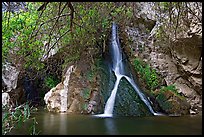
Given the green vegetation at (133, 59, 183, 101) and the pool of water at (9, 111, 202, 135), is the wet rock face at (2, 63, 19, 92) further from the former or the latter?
the green vegetation at (133, 59, 183, 101)

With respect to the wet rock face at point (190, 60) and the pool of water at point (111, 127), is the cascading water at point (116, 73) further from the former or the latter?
the wet rock face at point (190, 60)

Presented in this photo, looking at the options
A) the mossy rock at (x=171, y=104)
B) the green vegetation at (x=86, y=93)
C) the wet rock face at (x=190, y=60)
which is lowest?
the mossy rock at (x=171, y=104)

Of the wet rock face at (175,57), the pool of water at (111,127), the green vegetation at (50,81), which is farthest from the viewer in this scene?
the green vegetation at (50,81)

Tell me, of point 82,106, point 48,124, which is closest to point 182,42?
point 82,106

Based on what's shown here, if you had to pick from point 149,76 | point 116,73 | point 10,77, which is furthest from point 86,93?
point 10,77

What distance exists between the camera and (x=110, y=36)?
11891 millimetres

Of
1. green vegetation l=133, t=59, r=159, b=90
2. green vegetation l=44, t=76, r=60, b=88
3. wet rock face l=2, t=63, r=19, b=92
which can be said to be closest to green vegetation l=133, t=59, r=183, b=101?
green vegetation l=133, t=59, r=159, b=90

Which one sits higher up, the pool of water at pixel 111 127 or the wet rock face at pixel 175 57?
the wet rock face at pixel 175 57

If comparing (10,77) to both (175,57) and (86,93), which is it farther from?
(175,57)

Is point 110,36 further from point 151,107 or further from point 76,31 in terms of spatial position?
point 76,31

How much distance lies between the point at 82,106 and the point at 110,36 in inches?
128

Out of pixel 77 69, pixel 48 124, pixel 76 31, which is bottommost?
pixel 48 124

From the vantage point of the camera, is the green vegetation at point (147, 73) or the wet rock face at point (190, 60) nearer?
the wet rock face at point (190, 60)

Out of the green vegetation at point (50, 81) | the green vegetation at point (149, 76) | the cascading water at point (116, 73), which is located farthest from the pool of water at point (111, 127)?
the green vegetation at point (50, 81)
